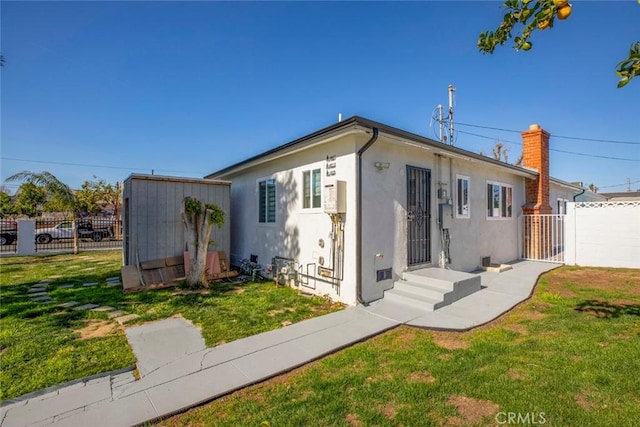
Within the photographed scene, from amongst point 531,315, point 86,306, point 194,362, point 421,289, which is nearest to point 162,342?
point 194,362

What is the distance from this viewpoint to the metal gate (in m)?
10.9

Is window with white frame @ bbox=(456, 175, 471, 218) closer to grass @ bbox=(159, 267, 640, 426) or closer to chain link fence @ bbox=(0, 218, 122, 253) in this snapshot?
grass @ bbox=(159, 267, 640, 426)

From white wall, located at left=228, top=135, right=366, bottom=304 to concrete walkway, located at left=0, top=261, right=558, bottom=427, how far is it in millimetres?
1239

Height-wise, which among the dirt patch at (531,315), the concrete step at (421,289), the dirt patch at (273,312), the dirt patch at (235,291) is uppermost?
the concrete step at (421,289)

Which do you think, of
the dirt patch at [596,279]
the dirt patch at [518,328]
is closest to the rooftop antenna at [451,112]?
the dirt patch at [596,279]

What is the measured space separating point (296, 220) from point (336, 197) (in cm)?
195

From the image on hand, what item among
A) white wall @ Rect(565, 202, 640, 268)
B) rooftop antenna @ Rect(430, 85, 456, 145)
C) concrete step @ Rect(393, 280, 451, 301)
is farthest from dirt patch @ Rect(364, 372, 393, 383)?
rooftop antenna @ Rect(430, 85, 456, 145)

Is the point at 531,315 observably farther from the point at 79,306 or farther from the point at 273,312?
the point at 79,306

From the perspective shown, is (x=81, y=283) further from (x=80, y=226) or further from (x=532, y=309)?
(x=80, y=226)

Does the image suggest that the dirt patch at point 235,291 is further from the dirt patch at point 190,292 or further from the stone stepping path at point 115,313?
the stone stepping path at point 115,313

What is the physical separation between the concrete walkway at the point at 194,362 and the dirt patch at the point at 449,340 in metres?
0.17

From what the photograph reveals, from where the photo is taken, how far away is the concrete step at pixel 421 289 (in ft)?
18.5

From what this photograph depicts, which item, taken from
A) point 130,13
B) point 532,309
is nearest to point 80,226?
point 130,13

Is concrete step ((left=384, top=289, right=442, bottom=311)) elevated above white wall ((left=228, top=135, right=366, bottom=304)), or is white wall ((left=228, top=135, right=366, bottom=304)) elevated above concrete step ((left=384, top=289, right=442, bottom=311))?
white wall ((left=228, top=135, right=366, bottom=304))
